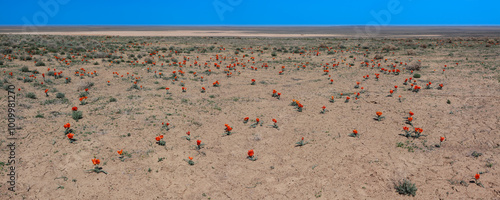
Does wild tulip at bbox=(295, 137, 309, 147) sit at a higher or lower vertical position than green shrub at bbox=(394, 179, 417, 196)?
higher

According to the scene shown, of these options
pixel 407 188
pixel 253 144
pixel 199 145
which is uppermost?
pixel 199 145

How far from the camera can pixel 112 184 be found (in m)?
5.44

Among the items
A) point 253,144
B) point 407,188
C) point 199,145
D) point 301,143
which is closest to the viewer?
point 407,188

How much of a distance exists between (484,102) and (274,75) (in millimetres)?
8983

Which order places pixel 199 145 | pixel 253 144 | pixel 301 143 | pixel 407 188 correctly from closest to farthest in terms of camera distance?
pixel 407 188, pixel 199 145, pixel 301 143, pixel 253 144

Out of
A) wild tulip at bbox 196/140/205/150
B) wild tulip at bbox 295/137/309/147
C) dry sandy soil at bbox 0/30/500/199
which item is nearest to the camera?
dry sandy soil at bbox 0/30/500/199

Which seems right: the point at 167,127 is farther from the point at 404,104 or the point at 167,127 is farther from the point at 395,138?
the point at 404,104

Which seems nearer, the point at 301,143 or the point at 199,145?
the point at 199,145

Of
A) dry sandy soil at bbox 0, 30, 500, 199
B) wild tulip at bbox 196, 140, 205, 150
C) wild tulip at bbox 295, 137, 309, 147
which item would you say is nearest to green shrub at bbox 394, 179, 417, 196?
dry sandy soil at bbox 0, 30, 500, 199

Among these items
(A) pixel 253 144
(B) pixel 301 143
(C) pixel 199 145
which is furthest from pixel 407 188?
(C) pixel 199 145

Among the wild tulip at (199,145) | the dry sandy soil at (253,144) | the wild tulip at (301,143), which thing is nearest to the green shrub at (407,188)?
the dry sandy soil at (253,144)

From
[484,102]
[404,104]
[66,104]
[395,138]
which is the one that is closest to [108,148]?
[66,104]

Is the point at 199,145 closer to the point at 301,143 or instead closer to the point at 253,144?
the point at 253,144

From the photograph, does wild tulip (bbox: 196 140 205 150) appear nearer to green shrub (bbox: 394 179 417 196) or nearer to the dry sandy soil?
the dry sandy soil
